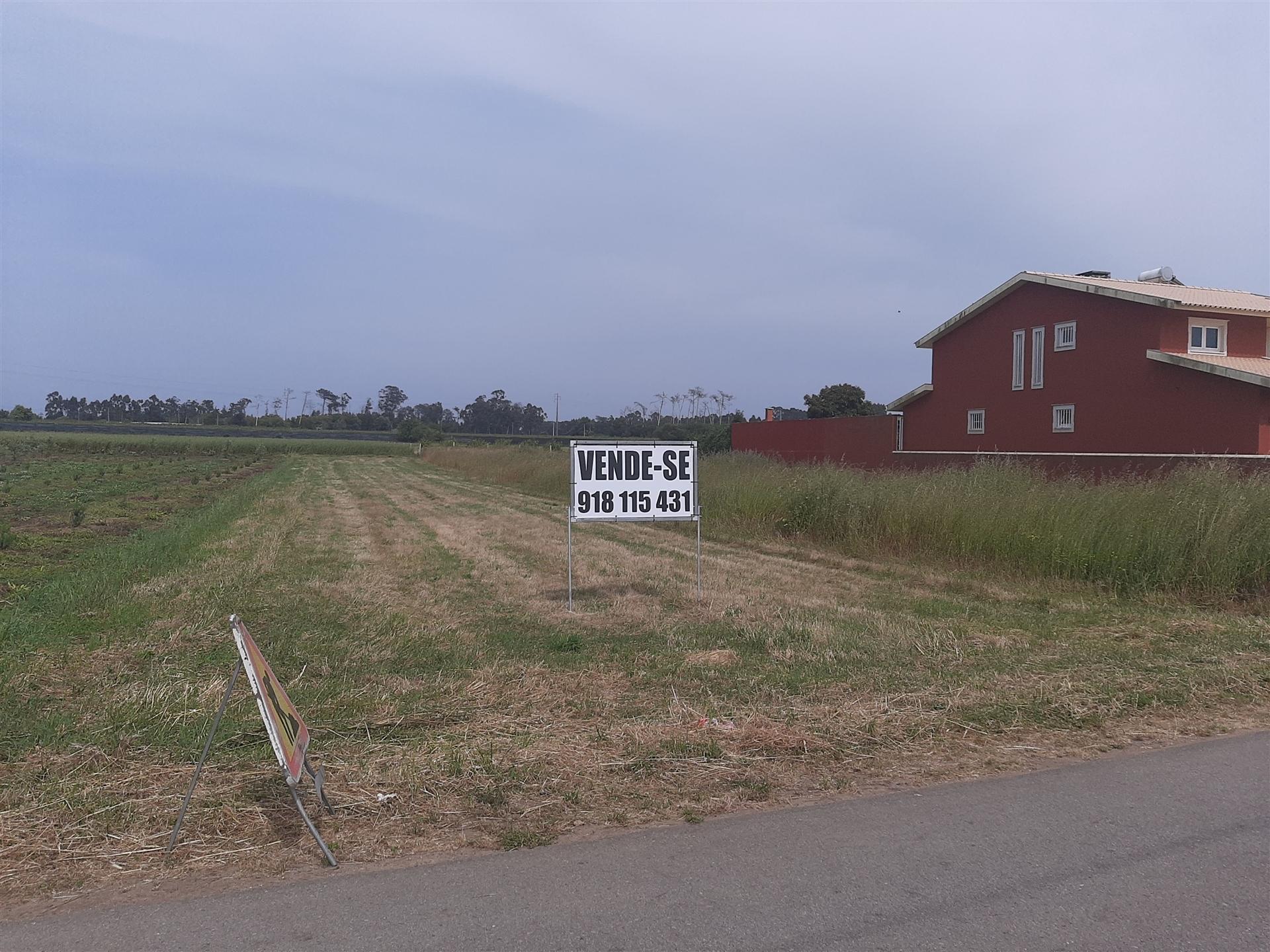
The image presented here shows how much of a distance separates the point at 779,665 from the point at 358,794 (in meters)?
4.31

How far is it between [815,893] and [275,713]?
2816mm

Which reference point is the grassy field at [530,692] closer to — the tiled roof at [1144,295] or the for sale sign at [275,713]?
the for sale sign at [275,713]

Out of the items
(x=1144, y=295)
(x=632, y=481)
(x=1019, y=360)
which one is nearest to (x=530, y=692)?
(x=632, y=481)

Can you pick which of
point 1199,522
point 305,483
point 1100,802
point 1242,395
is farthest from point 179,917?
point 305,483

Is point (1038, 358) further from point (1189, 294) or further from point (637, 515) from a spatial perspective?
point (637, 515)

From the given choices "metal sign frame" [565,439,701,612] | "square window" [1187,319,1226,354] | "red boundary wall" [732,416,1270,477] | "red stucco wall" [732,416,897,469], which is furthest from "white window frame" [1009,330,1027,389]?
"metal sign frame" [565,439,701,612]

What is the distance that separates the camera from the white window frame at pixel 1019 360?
32.0 meters

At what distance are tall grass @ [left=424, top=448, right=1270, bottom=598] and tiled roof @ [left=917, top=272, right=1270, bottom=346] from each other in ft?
34.5

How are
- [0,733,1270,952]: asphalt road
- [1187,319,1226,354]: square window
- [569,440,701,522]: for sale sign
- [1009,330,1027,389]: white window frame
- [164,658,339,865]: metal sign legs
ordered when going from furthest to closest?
[1009,330,1027,389]: white window frame
[1187,319,1226,354]: square window
[569,440,701,522]: for sale sign
[164,658,339,865]: metal sign legs
[0,733,1270,952]: asphalt road

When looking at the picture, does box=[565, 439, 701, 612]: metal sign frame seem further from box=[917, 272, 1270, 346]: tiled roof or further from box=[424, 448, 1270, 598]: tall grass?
Answer: box=[917, 272, 1270, 346]: tiled roof

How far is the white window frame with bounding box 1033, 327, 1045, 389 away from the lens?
3117 cm

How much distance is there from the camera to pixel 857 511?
1844cm

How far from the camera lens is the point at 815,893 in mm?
4277

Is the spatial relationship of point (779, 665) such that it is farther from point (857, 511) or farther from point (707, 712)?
point (857, 511)
